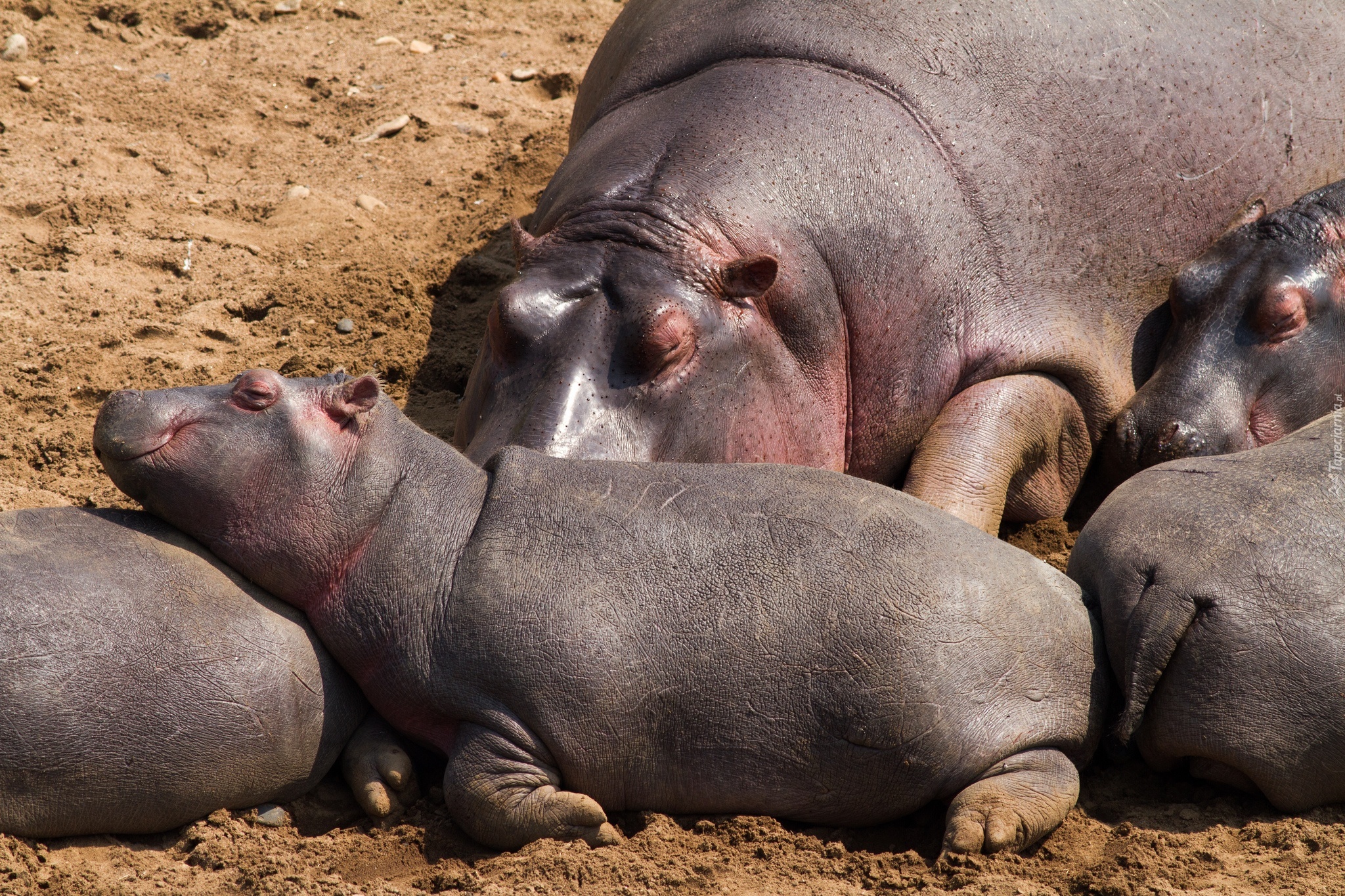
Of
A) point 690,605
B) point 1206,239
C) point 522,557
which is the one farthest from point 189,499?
point 1206,239

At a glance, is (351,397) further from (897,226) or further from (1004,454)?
(1004,454)

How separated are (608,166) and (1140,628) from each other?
2.59 meters

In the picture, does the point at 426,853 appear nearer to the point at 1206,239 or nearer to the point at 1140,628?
the point at 1140,628

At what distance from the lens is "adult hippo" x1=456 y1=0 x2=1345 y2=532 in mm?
4863

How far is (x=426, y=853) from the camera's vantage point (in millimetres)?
3781

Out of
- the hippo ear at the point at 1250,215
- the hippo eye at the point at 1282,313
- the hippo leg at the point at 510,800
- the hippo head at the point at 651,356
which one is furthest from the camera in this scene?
the hippo ear at the point at 1250,215

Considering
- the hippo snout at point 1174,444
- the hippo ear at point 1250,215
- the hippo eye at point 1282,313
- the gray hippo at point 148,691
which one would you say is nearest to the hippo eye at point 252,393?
the gray hippo at point 148,691

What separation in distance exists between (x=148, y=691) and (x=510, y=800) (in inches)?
36.6

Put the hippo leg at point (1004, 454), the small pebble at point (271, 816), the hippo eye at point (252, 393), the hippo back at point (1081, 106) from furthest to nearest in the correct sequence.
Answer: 1. the hippo back at point (1081, 106)
2. the hippo leg at point (1004, 454)
3. the hippo eye at point (252, 393)
4. the small pebble at point (271, 816)

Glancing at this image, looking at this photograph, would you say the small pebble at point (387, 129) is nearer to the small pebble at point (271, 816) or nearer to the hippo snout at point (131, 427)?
the hippo snout at point (131, 427)

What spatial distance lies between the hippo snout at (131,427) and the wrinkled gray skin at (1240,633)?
2.57 metres

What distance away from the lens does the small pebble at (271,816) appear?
385cm

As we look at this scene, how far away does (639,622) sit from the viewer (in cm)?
376

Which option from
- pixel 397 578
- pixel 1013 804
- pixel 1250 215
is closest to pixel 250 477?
pixel 397 578
